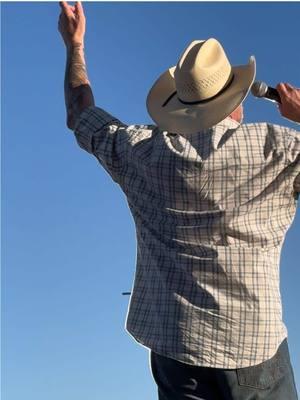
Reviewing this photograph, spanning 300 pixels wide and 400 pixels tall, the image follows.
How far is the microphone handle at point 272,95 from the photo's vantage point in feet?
9.43

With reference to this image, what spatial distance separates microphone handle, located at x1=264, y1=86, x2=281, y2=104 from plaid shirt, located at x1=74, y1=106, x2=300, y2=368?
21cm

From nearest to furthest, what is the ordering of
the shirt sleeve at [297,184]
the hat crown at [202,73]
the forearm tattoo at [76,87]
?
the shirt sleeve at [297,184] < the hat crown at [202,73] < the forearm tattoo at [76,87]

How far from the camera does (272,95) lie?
9.50 ft

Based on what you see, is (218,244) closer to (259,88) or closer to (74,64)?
(259,88)

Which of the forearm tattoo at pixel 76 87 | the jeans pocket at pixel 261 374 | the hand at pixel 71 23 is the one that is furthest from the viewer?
the hand at pixel 71 23

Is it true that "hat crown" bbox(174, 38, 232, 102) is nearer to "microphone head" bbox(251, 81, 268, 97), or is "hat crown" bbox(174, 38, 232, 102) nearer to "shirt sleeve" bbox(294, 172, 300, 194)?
"microphone head" bbox(251, 81, 268, 97)

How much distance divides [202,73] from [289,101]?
0.46 m

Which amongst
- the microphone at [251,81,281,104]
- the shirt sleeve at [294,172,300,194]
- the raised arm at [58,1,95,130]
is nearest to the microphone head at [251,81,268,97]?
the microphone at [251,81,281,104]

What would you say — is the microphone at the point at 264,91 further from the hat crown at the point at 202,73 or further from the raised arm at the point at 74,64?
the raised arm at the point at 74,64

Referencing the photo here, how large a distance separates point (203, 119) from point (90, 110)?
668 millimetres

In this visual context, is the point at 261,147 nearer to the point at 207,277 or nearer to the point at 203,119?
the point at 203,119

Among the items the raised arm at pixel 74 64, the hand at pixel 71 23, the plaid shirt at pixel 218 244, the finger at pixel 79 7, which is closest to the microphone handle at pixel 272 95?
the plaid shirt at pixel 218 244

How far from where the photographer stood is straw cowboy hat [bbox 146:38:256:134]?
287 centimetres

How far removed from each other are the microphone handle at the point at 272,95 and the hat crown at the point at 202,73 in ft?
0.83
